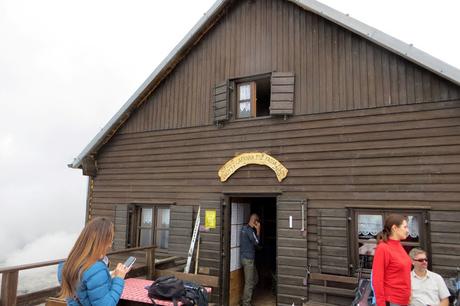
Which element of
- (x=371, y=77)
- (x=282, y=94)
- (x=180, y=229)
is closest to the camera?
(x=371, y=77)

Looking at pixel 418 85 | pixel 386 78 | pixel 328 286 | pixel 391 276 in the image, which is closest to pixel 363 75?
pixel 386 78

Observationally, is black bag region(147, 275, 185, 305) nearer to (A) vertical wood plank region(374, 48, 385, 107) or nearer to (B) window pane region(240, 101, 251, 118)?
(B) window pane region(240, 101, 251, 118)

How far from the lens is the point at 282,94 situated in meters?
7.52

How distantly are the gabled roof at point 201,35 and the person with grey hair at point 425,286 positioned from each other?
293 centimetres

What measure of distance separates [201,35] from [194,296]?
6.40m

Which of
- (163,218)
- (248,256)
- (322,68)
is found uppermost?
(322,68)

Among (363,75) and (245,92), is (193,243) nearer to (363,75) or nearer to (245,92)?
(245,92)

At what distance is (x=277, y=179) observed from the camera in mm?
7445

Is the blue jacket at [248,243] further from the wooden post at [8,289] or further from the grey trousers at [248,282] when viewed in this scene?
the wooden post at [8,289]

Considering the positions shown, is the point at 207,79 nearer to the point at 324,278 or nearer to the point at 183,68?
the point at 183,68

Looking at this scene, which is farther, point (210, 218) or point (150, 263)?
point (210, 218)

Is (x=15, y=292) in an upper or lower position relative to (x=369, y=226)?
lower

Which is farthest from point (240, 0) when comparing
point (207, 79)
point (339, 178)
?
point (339, 178)

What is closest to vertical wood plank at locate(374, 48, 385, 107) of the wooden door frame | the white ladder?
the wooden door frame
